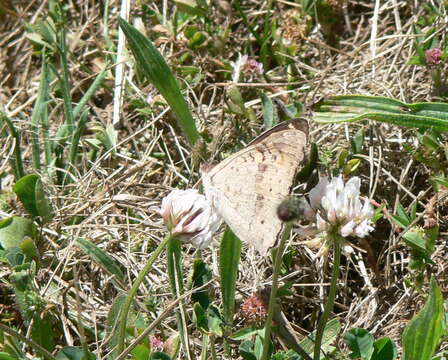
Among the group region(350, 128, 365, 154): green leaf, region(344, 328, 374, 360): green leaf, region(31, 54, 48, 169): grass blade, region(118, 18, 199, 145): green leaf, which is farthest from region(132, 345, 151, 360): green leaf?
region(31, 54, 48, 169): grass blade

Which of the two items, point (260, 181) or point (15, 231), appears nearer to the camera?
point (260, 181)

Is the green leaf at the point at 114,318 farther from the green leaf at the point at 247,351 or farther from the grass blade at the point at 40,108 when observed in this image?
the grass blade at the point at 40,108

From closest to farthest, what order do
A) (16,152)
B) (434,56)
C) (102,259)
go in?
(102,259) → (434,56) → (16,152)

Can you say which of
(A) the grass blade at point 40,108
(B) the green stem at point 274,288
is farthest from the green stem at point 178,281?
(A) the grass blade at point 40,108

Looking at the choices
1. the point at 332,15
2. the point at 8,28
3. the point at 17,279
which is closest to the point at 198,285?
the point at 17,279

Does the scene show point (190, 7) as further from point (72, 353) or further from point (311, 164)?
point (72, 353)

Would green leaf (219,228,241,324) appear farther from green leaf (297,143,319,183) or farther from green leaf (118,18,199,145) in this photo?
green leaf (118,18,199,145)

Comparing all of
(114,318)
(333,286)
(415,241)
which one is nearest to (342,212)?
(333,286)
